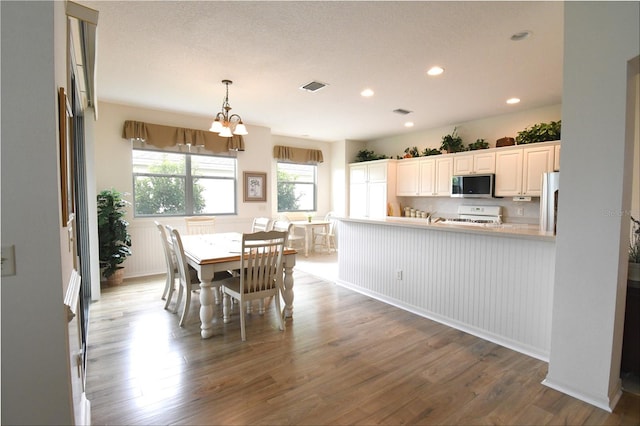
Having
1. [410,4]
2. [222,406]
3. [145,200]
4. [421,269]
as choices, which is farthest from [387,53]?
[145,200]

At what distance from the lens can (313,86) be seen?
151 inches

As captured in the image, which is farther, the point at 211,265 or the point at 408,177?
the point at 408,177

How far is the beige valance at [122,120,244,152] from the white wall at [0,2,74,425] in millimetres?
4055

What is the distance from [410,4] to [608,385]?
280 centimetres

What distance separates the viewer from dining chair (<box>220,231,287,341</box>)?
2795 millimetres

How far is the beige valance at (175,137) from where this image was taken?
475cm

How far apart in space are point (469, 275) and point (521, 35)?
214 centimetres

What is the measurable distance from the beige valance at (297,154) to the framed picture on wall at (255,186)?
842 millimetres

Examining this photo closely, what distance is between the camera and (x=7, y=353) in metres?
1.10

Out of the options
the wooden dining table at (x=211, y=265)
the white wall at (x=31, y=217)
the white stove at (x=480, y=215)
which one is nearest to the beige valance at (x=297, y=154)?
the white stove at (x=480, y=215)

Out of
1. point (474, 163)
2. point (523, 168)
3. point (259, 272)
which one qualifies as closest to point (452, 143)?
point (474, 163)

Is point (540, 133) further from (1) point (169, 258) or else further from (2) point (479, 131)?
(1) point (169, 258)

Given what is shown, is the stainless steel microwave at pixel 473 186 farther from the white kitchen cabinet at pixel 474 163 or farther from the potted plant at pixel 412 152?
the potted plant at pixel 412 152

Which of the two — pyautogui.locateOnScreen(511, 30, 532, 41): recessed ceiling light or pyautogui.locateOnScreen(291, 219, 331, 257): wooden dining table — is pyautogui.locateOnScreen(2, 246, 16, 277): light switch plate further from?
pyautogui.locateOnScreen(291, 219, 331, 257): wooden dining table
